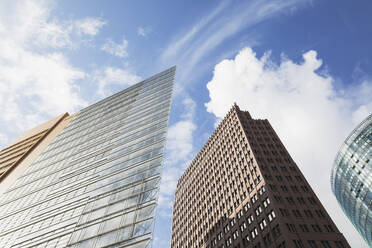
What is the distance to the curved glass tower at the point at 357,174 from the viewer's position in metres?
55.0

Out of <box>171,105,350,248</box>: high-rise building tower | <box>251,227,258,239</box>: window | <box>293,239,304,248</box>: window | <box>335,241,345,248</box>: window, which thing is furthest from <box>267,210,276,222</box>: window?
<box>335,241,345,248</box>: window

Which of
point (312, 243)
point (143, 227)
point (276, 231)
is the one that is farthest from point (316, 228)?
point (143, 227)

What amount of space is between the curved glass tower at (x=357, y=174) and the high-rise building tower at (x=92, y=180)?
44658 mm

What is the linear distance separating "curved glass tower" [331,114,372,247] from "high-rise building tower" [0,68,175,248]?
44.7 metres

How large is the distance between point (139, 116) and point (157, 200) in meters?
18.4

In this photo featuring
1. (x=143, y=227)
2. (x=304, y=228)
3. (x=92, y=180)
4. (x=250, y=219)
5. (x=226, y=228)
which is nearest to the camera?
(x=143, y=227)

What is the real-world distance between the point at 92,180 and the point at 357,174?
57.6 metres

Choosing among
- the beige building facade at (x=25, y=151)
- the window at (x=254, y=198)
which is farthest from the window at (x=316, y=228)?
the beige building facade at (x=25, y=151)

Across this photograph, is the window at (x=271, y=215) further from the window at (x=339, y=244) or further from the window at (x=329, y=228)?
the window at (x=339, y=244)

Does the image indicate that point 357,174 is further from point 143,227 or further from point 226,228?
point 143,227

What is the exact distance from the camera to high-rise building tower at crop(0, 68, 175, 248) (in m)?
19.6

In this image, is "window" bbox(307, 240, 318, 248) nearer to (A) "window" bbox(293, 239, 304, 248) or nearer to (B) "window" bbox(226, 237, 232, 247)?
(A) "window" bbox(293, 239, 304, 248)

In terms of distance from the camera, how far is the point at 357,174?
57.5 metres

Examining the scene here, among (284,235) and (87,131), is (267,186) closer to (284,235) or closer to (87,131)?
(284,235)
